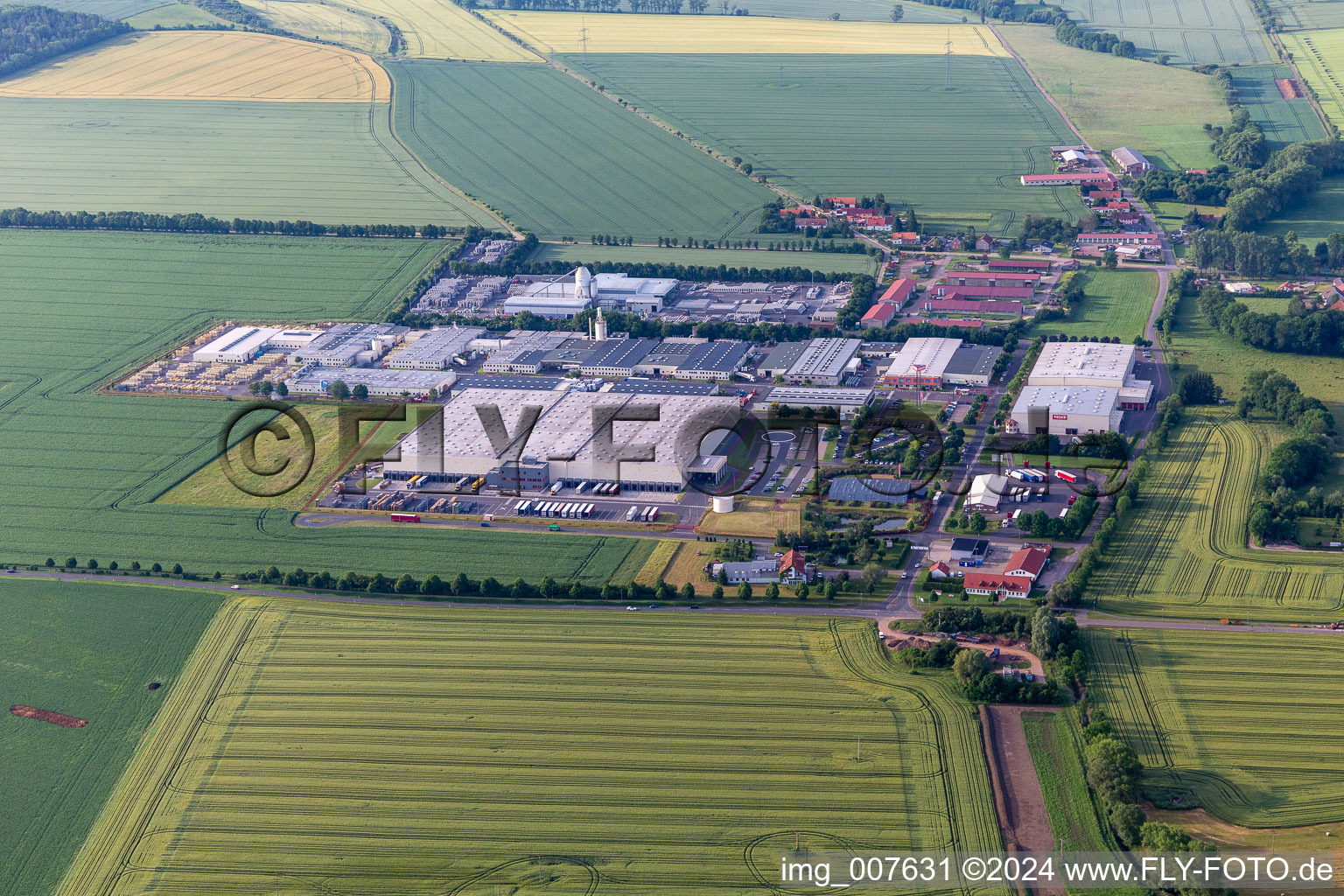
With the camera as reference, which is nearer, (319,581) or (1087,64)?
(319,581)

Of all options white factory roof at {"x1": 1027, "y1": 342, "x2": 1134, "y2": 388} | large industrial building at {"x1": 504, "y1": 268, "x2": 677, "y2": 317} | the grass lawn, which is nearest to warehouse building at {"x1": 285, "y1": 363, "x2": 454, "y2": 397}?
large industrial building at {"x1": 504, "y1": 268, "x2": 677, "y2": 317}

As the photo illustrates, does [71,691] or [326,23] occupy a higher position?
[326,23]

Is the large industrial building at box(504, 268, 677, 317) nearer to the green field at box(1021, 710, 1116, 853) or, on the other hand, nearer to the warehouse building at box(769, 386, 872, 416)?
the warehouse building at box(769, 386, 872, 416)

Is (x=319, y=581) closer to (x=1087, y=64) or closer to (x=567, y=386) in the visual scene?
(x=567, y=386)

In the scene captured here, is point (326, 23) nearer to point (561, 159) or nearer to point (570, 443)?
point (561, 159)

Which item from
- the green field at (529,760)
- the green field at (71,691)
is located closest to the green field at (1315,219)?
the green field at (529,760)

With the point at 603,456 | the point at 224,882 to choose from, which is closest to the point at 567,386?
the point at 603,456

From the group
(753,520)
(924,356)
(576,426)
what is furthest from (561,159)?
(753,520)
